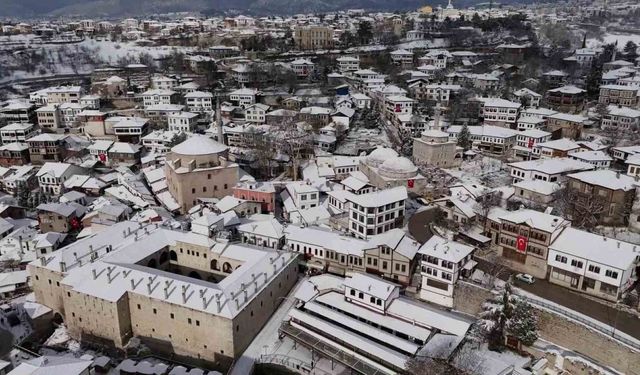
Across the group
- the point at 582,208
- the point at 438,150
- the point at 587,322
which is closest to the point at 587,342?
the point at 587,322

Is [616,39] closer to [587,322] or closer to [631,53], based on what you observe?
[631,53]

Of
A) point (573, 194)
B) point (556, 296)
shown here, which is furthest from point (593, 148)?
point (556, 296)

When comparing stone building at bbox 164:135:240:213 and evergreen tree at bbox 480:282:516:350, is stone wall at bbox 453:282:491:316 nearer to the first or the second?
evergreen tree at bbox 480:282:516:350

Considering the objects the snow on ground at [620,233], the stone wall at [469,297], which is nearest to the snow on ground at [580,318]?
the stone wall at [469,297]

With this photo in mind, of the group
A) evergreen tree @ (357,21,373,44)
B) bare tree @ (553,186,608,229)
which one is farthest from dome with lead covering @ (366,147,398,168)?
evergreen tree @ (357,21,373,44)

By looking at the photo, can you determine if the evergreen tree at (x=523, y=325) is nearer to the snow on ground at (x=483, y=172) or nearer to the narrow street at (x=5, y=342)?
the snow on ground at (x=483, y=172)

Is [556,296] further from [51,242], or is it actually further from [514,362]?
[51,242]
